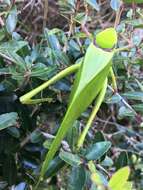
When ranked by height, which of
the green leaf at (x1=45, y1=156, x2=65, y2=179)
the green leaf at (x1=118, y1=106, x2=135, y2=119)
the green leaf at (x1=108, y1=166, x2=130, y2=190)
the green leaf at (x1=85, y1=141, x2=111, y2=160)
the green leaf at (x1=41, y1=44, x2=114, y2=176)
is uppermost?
the green leaf at (x1=41, y1=44, x2=114, y2=176)

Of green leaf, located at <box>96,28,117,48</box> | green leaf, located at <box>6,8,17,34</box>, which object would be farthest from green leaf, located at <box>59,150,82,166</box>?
green leaf, located at <box>6,8,17,34</box>

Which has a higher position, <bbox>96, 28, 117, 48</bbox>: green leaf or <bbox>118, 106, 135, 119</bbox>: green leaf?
<bbox>96, 28, 117, 48</bbox>: green leaf

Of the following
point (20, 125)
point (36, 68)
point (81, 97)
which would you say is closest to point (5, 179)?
point (20, 125)

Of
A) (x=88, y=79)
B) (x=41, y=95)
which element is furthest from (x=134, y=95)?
(x=88, y=79)

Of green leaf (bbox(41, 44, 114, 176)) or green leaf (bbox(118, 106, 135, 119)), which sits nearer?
green leaf (bbox(41, 44, 114, 176))

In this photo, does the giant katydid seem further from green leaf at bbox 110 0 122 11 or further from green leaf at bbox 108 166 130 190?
green leaf at bbox 110 0 122 11

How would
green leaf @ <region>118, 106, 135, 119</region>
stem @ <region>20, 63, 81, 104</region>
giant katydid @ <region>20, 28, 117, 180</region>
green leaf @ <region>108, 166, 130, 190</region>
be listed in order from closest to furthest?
green leaf @ <region>108, 166, 130, 190</region>, giant katydid @ <region>20, 28, 117, 180</region>, stem @ <region>20, 63, 81, 104</region>, green leaf @ <region>118, 106, 135, 119</region>

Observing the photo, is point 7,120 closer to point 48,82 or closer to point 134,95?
point 48,82

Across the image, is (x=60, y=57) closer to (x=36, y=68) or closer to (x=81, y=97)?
(x=36, y=68)
